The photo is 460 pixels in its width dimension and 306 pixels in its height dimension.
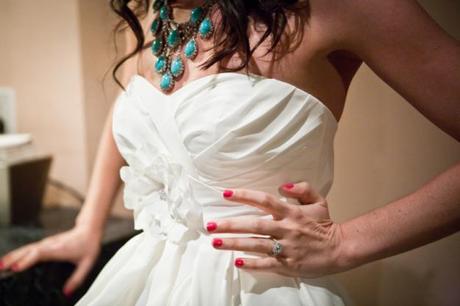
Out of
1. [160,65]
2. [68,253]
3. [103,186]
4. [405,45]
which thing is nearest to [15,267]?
[68,253]

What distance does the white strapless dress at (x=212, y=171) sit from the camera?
498mm

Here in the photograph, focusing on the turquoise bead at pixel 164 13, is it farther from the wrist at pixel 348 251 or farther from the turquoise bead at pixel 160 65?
the wrist at pixel 348 251

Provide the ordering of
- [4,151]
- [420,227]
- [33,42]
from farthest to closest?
[33,42], [4,151], [420,227]

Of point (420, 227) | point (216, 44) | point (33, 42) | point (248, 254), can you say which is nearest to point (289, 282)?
point (248, 254)

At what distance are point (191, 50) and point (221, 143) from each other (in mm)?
142

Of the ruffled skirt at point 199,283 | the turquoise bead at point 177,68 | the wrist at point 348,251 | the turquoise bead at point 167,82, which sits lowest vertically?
the ruffled skirt at point 199,283

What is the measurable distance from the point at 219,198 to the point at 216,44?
0.20m

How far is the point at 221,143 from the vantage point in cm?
50

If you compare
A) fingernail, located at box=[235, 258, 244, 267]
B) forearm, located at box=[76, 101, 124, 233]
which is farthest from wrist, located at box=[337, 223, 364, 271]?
forearm, located at box=[76, 101, 124, 233]

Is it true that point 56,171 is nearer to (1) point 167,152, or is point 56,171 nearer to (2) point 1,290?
(2) point 1,290

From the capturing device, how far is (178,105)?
521 millimetres

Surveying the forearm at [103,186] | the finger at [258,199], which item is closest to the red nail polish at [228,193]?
the finger at [258,199]

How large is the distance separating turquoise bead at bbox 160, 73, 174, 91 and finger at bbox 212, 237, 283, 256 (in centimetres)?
21

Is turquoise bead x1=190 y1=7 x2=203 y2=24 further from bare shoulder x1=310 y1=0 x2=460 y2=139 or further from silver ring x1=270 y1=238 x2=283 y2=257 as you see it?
silver ring x1=270 y1=238 x2=283 y2=257
